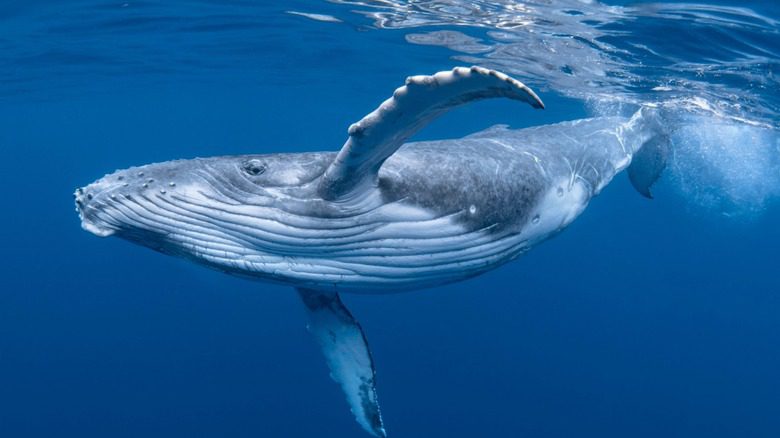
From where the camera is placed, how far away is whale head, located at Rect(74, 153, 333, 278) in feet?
12.7

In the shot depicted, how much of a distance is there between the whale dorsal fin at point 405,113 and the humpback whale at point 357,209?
1 cm

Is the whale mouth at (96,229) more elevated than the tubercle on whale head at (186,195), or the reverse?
the tubercle on whale head at (186,195)

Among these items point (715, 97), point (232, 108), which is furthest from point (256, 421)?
point (232, 108)

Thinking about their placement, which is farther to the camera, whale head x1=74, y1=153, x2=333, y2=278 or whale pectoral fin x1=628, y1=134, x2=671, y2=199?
whale pectoral fin x1=628, y1=134, x2=671, y2=199

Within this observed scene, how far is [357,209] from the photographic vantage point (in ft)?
14.1

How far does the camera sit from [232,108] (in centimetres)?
5172

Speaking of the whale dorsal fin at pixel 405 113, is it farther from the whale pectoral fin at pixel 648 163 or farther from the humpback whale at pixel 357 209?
the whale pectoral fin at pixel 648 163

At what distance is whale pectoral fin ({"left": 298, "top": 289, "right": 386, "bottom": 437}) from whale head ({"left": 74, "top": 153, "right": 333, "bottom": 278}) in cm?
155

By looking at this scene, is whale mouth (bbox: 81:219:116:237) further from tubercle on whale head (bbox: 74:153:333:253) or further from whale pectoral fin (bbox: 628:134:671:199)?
whale pectoral fin (bbox: 628:134:671:199)

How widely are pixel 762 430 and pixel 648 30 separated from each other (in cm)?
2002

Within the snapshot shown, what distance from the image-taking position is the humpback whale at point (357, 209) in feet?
12.5

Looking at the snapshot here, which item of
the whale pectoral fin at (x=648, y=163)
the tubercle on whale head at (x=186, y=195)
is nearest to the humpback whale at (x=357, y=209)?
the tubercle on whale head at (x=186, y=195)

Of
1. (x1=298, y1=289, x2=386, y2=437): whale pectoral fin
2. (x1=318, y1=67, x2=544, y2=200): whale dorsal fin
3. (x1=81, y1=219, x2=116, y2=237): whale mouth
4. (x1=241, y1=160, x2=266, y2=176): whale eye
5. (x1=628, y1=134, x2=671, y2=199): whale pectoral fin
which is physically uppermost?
(x1=318, y1=67, x2=544, y2=200): whale dorsal fin

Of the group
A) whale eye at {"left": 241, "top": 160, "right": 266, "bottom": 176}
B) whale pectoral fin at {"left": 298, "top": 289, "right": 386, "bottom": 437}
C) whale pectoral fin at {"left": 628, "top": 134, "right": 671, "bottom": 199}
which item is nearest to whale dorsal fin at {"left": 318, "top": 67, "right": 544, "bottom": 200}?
whale eye at {"left": 241, "top": 160, "right": 266, "bottom": 176}
